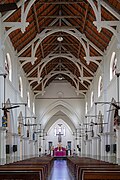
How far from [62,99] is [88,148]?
766cm

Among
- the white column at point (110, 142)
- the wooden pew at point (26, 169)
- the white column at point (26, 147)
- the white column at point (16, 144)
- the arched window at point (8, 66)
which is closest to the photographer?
the wooden pew at point (26, 169)

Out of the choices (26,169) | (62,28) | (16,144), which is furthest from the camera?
(16,144)

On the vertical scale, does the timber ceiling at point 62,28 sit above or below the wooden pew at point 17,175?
above

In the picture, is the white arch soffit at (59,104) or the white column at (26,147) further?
the white arch soffit at (59,104)

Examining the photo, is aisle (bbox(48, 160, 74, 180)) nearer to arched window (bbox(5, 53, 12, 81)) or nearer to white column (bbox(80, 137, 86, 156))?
arched window (bbox(5, 53, 12, 81))

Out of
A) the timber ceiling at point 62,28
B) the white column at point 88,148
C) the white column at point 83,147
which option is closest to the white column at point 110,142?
the timber ceiling at point 62,28

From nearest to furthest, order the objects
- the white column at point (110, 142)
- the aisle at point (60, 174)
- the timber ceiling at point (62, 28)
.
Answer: the aisle at point (60, 174), the timber ceiling at point (62, 28), the white column at point (110, 142)

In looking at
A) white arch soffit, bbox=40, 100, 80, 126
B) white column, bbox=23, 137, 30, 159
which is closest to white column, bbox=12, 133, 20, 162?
white column, bbox=23, 137, 30, 159

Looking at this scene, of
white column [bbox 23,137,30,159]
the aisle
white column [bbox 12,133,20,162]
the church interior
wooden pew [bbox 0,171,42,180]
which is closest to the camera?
wooden pew [bbox 0,171,42,180]

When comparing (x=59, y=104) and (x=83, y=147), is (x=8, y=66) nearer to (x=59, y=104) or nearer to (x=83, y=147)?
(x=83, y=147)

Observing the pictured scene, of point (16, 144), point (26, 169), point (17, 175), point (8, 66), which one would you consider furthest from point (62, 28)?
point (17, 175)

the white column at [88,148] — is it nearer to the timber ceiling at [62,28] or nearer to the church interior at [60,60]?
the church interior at [60,60]

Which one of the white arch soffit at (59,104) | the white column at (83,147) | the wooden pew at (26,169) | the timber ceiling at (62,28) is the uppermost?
the timber ceiling at (62,28)

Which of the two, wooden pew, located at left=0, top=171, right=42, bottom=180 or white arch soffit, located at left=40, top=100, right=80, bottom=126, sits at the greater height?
white arch soffit, located at left=40, top=100, right=80, bottom=126
